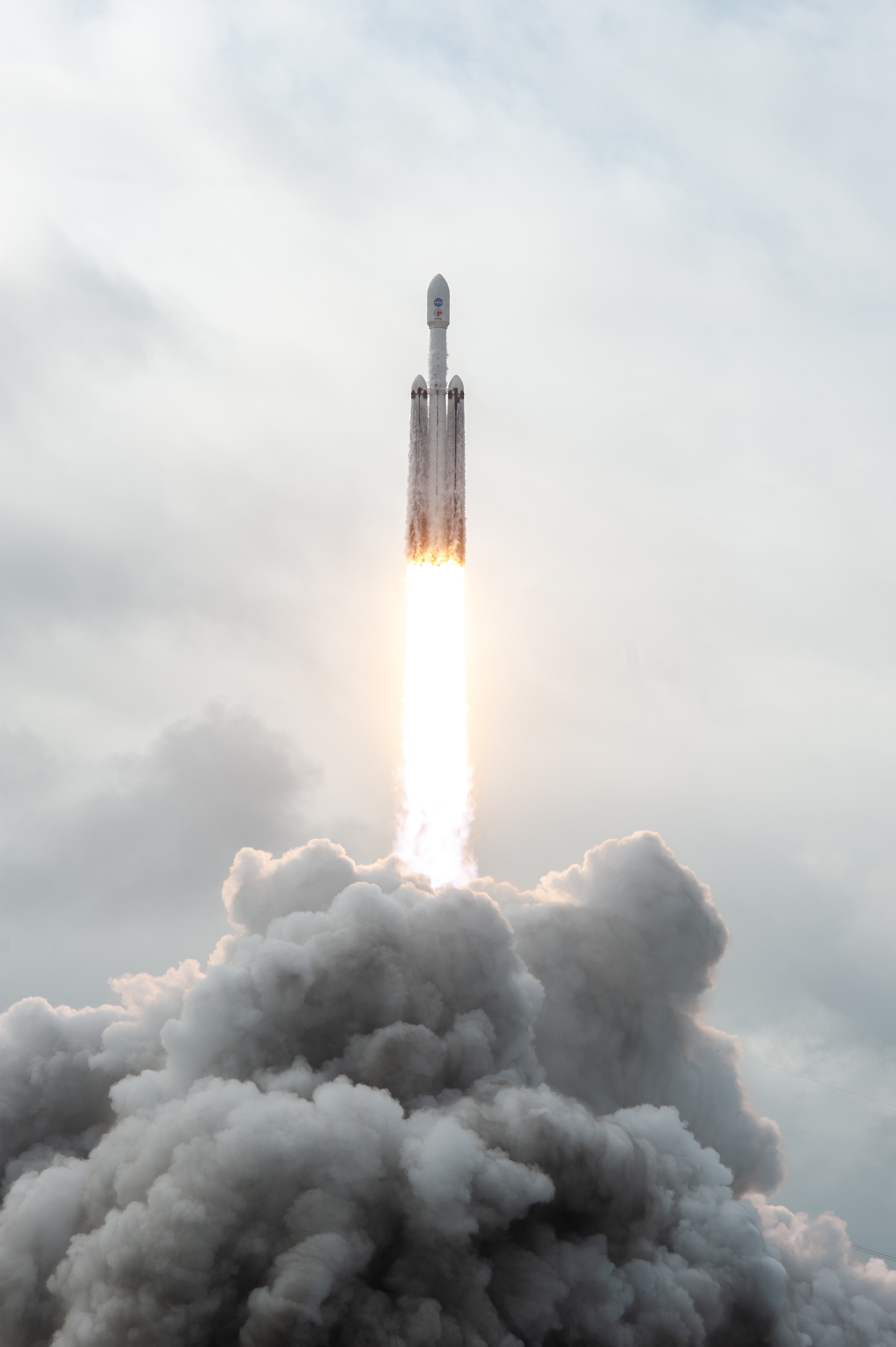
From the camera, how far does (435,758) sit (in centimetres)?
5512

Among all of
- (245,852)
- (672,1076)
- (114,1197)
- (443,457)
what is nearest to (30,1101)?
(114,1197)

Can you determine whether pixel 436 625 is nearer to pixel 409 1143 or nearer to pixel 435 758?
pixel 435 758

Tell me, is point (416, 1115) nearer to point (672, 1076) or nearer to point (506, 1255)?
point (506, 1255)

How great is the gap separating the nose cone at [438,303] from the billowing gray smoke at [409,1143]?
21.0 meters

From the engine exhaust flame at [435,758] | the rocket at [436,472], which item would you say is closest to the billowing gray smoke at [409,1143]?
the engine exhaust flame at [435,758]

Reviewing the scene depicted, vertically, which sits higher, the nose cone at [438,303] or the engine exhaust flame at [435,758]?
the nose cone at [438,303]

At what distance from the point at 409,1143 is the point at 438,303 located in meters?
31.6

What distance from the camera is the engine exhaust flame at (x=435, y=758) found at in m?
54.9

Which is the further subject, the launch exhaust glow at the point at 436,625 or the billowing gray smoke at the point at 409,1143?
the launch exhaust glow at the point at 436,625

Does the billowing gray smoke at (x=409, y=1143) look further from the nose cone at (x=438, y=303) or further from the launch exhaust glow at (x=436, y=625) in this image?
the nose cone at (x=438, y=303)

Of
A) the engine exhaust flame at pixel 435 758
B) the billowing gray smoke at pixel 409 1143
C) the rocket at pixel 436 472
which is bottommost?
the billowing gray smoke at pixel 409 1143

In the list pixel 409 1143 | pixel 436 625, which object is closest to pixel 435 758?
pixel 436 625

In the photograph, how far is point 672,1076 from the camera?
178 ft

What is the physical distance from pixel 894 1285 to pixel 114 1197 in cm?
2911
